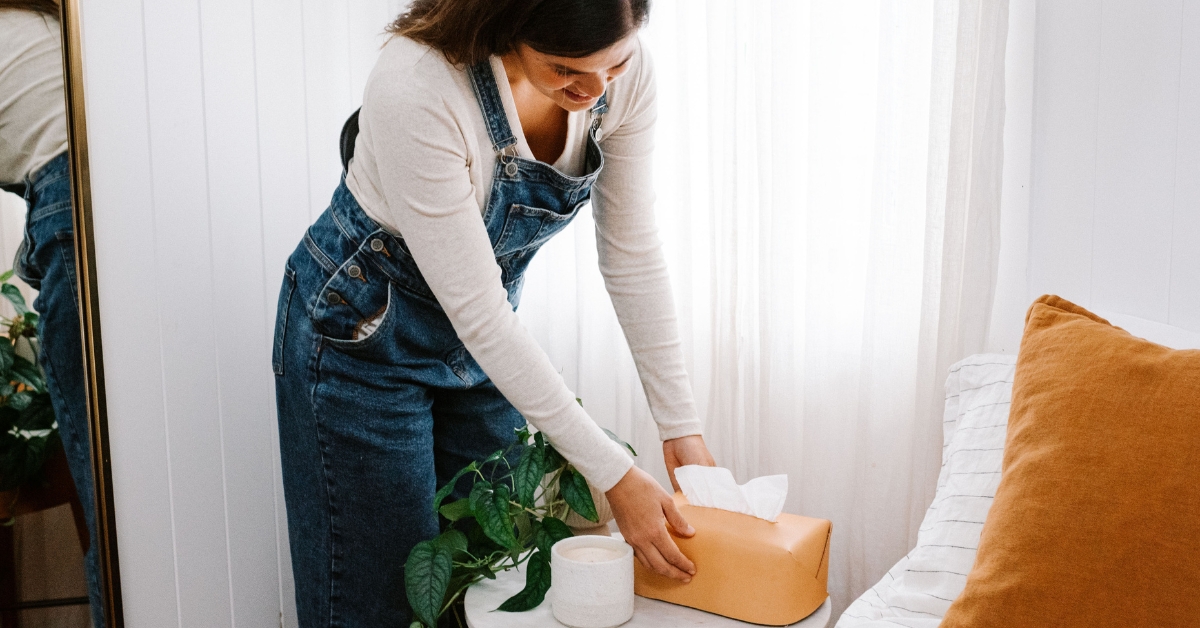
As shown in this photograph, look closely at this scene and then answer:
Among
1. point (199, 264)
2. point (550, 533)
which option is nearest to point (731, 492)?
point (550, 533)

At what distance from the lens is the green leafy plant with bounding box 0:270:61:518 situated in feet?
3.78

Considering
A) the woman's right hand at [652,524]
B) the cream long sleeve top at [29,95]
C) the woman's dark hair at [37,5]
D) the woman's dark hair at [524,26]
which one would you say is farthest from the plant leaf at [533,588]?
the woman's dark hair at [37,5]

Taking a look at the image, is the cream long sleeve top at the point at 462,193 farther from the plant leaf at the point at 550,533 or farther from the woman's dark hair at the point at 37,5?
the woman's dark hair at the point at 37,5

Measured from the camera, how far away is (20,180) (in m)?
1.15

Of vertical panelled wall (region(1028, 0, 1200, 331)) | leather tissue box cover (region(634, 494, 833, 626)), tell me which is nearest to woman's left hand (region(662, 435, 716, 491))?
leather tissue box cover (region(634, 494, 833, 626))

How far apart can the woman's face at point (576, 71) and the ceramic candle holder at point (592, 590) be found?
50 cm

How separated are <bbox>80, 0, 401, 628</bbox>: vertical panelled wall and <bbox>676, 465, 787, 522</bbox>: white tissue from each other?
2.70ft

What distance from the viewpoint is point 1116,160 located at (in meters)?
1.01

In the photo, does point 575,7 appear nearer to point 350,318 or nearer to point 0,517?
point 350,318

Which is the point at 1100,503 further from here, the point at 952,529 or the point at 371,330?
the point at 371,330

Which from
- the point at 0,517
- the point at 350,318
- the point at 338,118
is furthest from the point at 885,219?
the point at 0,517

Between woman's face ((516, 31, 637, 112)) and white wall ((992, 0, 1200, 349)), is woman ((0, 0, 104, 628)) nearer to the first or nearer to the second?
woman's face ((516, 31, 637, 112))

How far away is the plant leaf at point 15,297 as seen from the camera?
114cm

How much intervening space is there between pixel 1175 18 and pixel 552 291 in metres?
1.12
